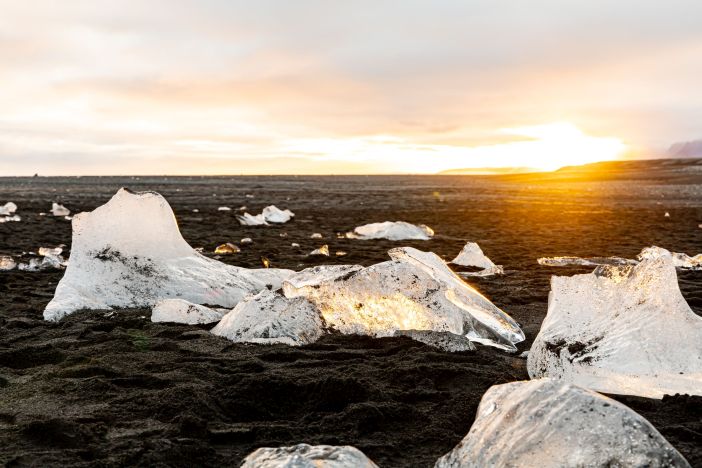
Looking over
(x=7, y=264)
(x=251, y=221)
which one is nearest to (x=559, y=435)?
(x=7, y=264)

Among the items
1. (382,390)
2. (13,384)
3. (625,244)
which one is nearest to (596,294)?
(382,390)

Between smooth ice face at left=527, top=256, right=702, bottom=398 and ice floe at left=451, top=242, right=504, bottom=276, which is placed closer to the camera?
smooth ice face at left=527, top=256, right=702, bottom=398

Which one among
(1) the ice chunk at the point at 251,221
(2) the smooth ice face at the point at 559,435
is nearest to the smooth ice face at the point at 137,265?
(2) the smooth ice face at the point at 559,435

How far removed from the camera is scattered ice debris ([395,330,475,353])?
3488 millimetres

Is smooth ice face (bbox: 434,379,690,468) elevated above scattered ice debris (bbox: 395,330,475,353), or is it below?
above

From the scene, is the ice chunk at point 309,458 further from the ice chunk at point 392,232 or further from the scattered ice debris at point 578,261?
the ice chunk at point 392,232

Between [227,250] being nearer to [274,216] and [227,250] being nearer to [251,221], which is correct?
[251,221]

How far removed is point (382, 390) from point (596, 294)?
4.27ft

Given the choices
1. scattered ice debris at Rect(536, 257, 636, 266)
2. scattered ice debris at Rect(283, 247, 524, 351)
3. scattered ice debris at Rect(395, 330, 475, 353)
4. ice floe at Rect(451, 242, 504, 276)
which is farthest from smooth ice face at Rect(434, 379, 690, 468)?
scattered ice debris at Rect(536, 257, 636, 266)

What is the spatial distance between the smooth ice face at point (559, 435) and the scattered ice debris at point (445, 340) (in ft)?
5.11

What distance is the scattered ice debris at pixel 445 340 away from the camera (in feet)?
11.4

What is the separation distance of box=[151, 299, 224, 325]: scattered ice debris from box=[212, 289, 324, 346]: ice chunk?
34cm

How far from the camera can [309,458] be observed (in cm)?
169

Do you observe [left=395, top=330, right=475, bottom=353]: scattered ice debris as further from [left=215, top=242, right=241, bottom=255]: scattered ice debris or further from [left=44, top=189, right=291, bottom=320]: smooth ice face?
[left=215, top=242, right=241, bottom=255]: scattered ice debris
